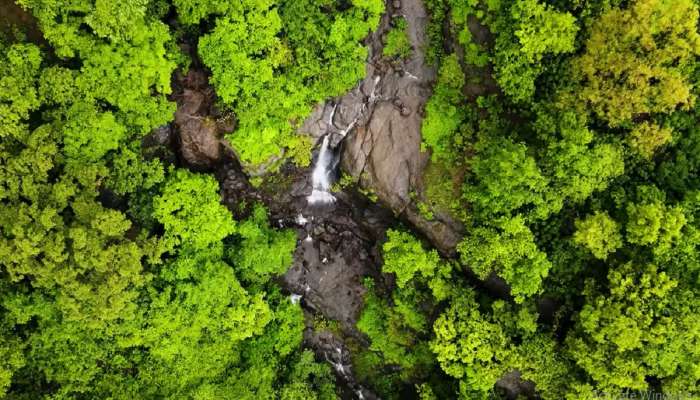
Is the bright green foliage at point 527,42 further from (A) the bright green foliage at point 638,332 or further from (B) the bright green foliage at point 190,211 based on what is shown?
(B) the bright green foliage at point 190,211

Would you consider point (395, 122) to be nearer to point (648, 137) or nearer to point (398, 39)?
point (398, 39)

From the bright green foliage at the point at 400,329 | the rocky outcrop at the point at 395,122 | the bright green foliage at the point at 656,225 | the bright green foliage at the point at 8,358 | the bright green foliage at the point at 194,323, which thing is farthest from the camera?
the bright green foliage at the point at 400,329

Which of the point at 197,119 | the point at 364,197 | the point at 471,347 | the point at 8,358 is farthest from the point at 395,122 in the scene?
the point at 8,358

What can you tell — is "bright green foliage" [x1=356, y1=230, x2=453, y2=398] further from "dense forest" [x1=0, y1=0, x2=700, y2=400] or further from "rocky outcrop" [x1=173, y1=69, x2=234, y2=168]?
"rocky outcrop" [x1=173, y1=69, x2=234, y2=168]

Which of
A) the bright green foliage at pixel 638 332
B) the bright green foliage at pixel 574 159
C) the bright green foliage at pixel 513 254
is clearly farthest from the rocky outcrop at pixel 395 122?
the bright green foliage at pixel 638 332

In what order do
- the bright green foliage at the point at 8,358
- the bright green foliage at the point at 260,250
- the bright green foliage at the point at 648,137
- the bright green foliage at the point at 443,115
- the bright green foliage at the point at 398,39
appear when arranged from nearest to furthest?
the bright green foliage at the point at 648,137
the bright green foliage at the point at 8,358
the bright green foliage at the point at 443,115
the bright green foliage at the point at 398,39
the bright green foliage at the point at 260,250

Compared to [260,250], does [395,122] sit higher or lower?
higher

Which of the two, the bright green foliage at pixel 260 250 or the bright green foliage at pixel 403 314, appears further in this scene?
the bright green foliage at pixel 260 250
